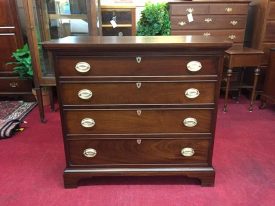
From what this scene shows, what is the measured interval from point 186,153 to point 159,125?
0.26 meters

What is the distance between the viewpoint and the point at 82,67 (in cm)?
138

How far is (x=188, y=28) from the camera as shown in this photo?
297cm

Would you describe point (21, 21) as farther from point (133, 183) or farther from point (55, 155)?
point (133, 183)

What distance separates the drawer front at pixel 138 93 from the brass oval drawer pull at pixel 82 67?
8 cm

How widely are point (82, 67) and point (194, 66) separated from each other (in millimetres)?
630

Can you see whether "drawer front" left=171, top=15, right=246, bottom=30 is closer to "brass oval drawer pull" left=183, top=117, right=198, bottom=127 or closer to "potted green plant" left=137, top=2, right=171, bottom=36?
"potted green plant" left=137, top=2, right=171, bottom=36

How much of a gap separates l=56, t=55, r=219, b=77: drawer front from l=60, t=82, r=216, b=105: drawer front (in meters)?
0.06

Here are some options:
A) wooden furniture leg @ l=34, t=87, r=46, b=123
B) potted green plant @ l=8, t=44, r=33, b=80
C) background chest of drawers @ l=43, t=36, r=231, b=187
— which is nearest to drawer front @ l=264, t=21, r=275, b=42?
background chest of drawers @ l=43, t=36, r=231, b=187

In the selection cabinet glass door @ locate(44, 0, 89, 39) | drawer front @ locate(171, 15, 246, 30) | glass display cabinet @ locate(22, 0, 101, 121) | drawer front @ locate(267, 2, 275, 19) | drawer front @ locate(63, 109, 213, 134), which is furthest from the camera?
drawer front @ locate(171, 15, 246, 30)

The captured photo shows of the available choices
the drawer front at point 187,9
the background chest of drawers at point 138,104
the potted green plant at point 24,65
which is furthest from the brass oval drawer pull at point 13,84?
the drawer front at point 187,9

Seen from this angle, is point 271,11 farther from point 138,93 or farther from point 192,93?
point 138,93

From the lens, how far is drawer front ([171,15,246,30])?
2.93 m

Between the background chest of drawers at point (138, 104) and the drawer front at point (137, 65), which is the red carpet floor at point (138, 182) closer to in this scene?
the background chest of drawers at point (138, 104)

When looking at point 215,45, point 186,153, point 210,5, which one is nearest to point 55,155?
point 186,153
